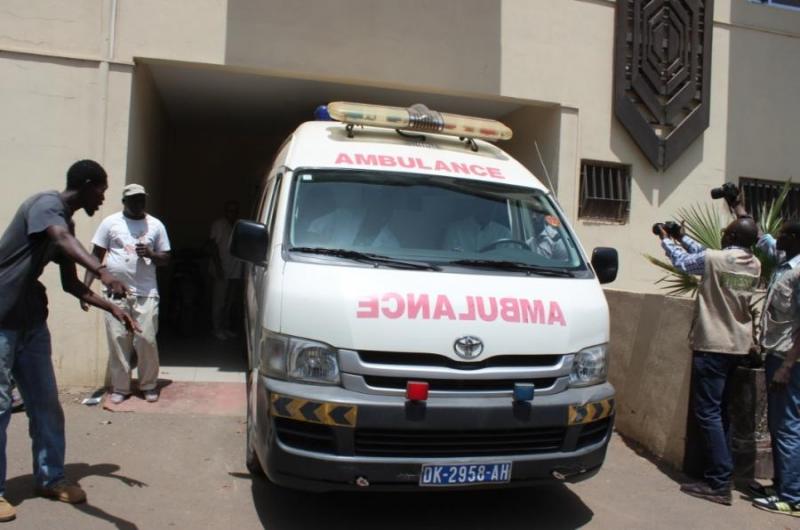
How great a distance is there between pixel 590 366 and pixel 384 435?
1.28 m

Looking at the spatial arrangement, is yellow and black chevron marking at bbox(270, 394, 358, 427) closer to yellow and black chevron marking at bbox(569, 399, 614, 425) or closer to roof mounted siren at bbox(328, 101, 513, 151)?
yellow and black chevron marking at bbox(569, 399, 614, 425)

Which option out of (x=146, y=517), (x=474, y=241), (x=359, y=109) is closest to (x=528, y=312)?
(x=474, y=241)

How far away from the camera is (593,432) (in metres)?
3.92

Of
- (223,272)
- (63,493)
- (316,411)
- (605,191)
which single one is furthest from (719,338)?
(223,272)

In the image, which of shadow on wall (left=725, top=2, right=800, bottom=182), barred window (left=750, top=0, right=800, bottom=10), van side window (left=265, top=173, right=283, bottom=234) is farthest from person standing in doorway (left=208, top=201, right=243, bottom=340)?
barred window (left=750, top=0, right=800, bottom=10)

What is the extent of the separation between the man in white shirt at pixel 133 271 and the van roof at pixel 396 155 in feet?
5.60

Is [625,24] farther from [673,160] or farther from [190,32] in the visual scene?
[190,32]

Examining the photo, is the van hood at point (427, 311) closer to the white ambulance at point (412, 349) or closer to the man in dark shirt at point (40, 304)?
the white ambulance at point (412, 349)

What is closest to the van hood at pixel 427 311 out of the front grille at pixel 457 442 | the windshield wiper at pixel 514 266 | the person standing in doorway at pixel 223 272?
the windshield wiper at pixel 514 266

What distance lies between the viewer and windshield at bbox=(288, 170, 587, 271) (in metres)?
4.10

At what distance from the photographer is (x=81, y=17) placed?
251 inches

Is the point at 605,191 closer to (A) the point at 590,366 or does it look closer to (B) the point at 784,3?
(B) the point at 784,3

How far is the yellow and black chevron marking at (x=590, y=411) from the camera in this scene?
12.2ft

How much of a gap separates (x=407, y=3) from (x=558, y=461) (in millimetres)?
5307
